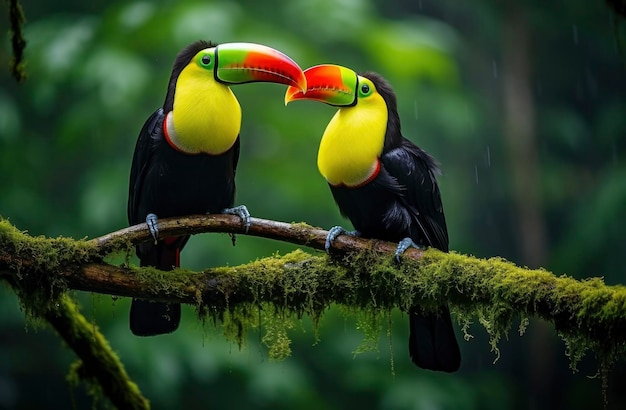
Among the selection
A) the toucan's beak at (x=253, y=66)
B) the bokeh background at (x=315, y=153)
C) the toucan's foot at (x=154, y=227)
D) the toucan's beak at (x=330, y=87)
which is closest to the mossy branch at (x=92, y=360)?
the toucan's foot at (x=154, y=227)

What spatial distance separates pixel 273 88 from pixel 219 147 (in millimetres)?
4951

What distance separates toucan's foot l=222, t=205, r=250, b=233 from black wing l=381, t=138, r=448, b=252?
2.08 ft

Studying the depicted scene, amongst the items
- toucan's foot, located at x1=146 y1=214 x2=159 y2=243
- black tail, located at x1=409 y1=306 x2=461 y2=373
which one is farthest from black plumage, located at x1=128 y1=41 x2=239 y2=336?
black tail, located at x1=409 y1=306 x2=461 y2=373

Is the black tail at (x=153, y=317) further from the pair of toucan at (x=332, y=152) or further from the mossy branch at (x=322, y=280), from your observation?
the mossy branch at (x=322, y=280)

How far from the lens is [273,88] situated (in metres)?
8.84

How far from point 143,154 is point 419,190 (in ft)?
4.17

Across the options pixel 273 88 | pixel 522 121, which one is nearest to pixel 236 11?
pixel 273 88

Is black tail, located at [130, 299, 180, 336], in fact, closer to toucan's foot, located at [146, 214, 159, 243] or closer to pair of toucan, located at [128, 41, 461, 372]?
pair of toucan, located at [128, 41, 461, 372]

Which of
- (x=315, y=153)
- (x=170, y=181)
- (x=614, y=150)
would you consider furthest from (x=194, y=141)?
(x=614, y=150)

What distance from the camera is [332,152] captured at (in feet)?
12.6

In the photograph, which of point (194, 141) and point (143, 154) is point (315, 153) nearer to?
point (143, 154)

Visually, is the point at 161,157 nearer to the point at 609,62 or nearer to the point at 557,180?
the point at 557,180

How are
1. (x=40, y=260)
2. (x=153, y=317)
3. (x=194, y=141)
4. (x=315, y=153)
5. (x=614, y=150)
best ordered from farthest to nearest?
(x=614, y=150) → (x=315, y=153) → (x=153, y=317) → (x=194, y=141) → (x=40, y=260)

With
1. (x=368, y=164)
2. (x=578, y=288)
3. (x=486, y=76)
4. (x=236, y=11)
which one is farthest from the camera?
(x=486, y=76)
